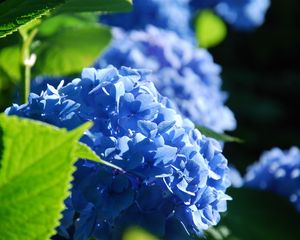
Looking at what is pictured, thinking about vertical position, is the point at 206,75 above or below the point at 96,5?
below

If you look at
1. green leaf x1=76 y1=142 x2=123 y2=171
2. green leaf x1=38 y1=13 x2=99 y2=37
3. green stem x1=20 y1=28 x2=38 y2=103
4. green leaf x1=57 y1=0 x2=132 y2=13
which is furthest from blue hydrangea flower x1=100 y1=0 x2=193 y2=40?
green leaf x1=76 y1=142 x2=123 y2=171

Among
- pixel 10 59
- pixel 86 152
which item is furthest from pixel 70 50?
pixel 86 152

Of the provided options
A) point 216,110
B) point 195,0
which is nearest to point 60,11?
point 216,110

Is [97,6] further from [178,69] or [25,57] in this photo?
[178,69]

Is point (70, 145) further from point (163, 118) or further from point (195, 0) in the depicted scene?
point (195, 0)

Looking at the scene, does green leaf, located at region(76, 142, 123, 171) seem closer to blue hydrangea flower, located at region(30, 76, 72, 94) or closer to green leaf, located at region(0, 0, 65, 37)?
green leaf, located at region(0, 0, 65, 37)

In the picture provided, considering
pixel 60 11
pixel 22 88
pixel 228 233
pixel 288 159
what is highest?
pixel 60 11
